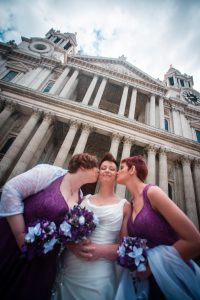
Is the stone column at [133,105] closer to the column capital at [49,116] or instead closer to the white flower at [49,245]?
the column capital at [49,116]

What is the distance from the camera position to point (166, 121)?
67.5ft

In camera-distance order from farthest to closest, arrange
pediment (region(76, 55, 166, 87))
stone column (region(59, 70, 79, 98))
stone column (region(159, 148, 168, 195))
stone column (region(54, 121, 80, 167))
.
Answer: pediment (region(76, 55, 166, 87)) < stone column (region(59, 70, 79, 98)) < stone column (region(159, 148, 168, 195)) < stone column (region(54, 121, 80, 167))

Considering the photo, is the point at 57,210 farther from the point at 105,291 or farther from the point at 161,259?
the point at 161,259

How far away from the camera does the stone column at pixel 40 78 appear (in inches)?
731

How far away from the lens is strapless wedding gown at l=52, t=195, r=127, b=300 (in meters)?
2.36

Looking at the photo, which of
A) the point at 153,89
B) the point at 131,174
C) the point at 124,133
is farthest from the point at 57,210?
the point at 153,89

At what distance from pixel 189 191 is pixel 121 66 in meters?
19.9

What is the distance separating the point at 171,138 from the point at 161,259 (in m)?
14.3

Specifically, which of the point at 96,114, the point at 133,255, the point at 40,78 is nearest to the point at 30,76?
the point at 40,78

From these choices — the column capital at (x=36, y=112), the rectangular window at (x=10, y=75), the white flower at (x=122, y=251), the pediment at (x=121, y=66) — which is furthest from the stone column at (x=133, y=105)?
the white flower at (x=122, y=251)

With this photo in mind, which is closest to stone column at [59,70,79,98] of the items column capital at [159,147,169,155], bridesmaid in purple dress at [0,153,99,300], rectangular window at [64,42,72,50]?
column capital at [159,147,169,155]

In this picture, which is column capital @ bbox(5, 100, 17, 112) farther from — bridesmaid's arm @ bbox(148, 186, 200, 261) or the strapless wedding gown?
bridesmaid's arm @ bbox(148, 186, 200, 261)

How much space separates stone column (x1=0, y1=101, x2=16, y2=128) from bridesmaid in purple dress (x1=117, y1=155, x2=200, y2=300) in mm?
14025

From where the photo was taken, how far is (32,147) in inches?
489
